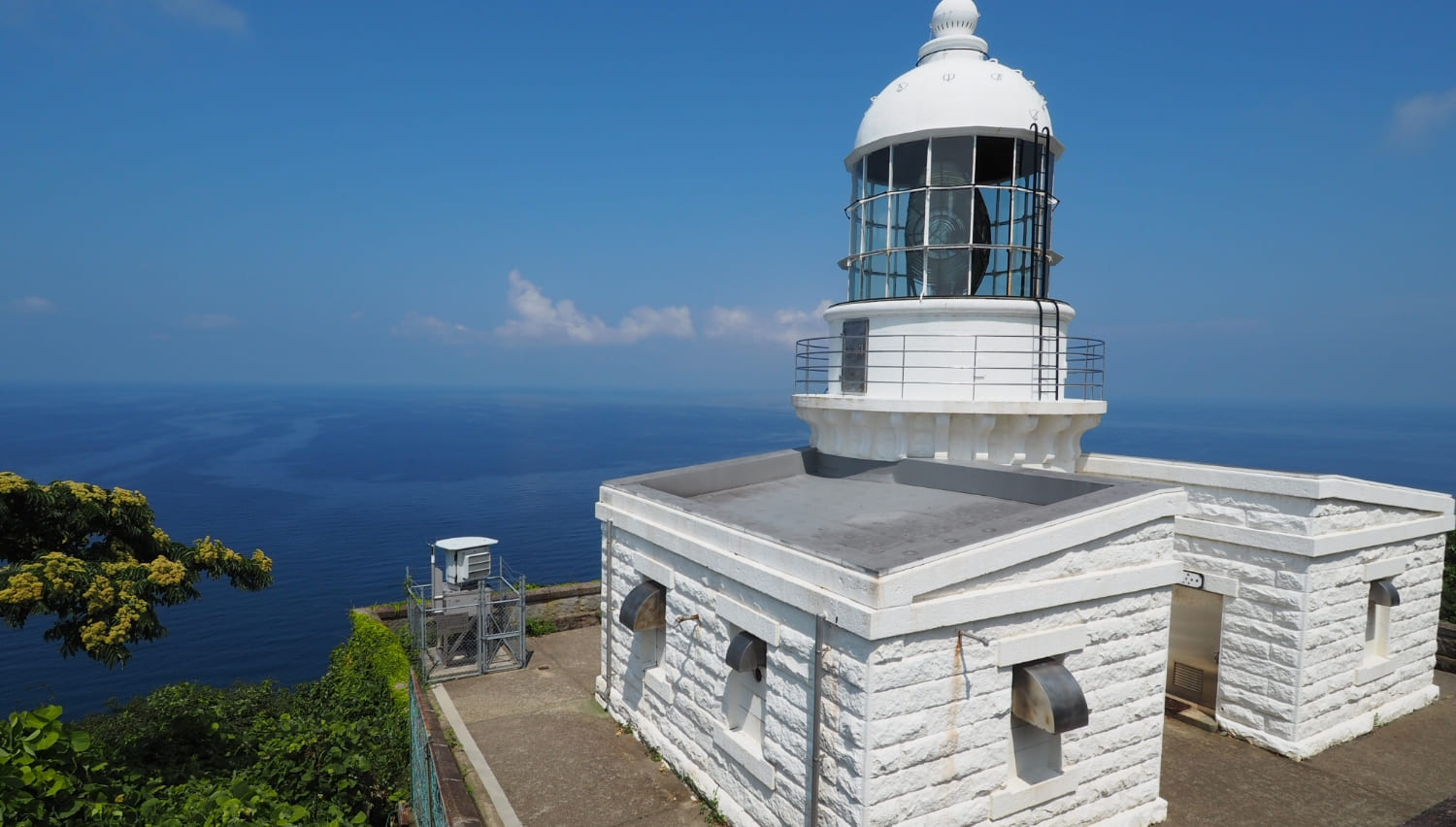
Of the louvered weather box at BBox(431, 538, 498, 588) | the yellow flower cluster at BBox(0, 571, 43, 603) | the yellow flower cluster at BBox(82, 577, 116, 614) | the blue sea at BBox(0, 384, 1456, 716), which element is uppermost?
the yellow flower cluster at BBox(0, 571, 43, 603)

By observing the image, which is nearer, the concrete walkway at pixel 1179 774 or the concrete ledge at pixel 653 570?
the concrete walkway at pixel 1179 774

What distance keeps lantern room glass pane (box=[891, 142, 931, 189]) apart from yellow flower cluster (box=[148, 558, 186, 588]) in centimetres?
1073

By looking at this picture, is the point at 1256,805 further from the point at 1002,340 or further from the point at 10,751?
the point at 10,751

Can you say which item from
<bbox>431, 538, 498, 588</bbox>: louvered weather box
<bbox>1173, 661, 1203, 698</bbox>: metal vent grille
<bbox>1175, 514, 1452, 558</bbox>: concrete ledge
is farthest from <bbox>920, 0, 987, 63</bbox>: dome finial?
<bbox>431, 538, 498, 588</bbox>: louvered weather box

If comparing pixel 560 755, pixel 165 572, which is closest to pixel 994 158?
pixel 560 755

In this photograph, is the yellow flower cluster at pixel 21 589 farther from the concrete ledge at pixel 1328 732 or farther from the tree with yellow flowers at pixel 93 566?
the concrete ledge at pixel 1328 732

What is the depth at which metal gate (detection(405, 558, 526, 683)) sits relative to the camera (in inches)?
501

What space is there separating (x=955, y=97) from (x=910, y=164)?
Result: 3.65 ft

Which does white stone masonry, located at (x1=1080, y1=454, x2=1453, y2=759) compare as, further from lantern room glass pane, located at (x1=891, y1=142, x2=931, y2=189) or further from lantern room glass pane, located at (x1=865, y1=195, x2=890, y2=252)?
lantern room glass pane, located at (x1=891, y1=142, x2=931, y2=189)

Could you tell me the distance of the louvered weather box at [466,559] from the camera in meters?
13.4

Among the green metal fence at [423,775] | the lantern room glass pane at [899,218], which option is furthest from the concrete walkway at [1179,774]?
the lantern room glass pane at [899,218]

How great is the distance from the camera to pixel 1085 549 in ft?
24.5

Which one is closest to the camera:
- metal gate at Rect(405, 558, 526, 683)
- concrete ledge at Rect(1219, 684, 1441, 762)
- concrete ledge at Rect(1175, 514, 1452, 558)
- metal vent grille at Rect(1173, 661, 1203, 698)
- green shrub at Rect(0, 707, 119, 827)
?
green shrub at Rect(0, 707, 119, 827)

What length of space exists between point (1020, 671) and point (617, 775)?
493 centimetres
